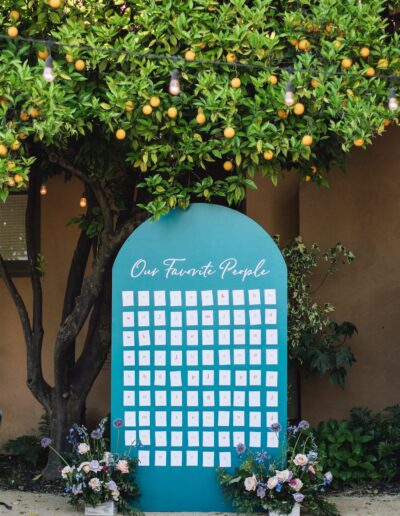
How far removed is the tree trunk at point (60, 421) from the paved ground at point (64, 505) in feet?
1.49

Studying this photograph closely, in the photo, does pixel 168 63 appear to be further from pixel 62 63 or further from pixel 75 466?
pixel 75 466

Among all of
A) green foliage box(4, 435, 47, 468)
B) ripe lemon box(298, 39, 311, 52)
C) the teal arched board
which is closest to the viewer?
ripe lemon box(298, 39, 311, 52)

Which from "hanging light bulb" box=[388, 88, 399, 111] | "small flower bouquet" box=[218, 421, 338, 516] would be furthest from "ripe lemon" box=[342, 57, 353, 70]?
"small flower bouquet" box=[218, 421, 338, 516]

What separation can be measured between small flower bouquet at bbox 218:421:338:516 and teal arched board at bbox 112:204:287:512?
20 centimetres

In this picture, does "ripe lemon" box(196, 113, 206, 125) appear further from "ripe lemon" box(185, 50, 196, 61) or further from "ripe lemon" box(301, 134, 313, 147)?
"ripe lemon" box(301, 134, 313, 147)

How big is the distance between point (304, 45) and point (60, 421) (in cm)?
431

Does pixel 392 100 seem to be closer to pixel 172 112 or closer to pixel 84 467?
pixel 172 112

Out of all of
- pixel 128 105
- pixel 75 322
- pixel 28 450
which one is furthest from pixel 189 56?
pixel 28 450

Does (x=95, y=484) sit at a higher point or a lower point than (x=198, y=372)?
lower

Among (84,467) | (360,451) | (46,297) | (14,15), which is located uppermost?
(14,15)

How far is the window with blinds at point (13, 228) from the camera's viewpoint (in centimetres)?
964

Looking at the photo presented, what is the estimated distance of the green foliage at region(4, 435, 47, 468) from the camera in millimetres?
8519

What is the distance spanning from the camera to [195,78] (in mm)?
6324

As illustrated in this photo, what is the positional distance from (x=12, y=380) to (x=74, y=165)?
3370mm
